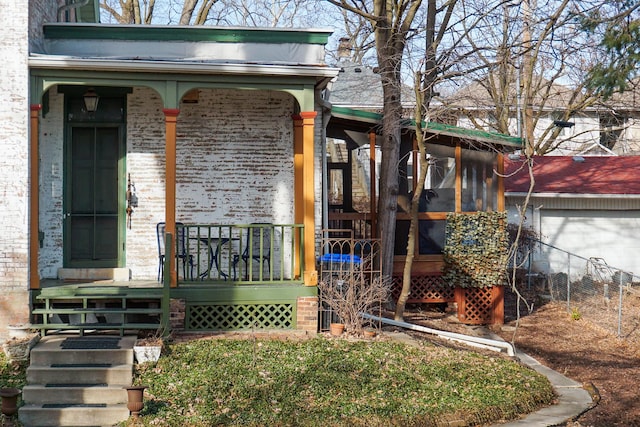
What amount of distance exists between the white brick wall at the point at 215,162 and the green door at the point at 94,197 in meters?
0.21

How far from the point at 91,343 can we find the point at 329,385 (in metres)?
3.01

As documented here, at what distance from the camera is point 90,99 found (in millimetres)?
11984

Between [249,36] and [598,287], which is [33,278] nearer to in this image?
[249,36]

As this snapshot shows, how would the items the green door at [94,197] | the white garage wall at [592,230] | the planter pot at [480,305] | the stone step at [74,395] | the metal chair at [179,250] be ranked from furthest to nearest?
the white garage wall at [592,230], the planter pot at [480,305], the green door at [94,197], the metal chair at [179,250], the stone step at [74,395]

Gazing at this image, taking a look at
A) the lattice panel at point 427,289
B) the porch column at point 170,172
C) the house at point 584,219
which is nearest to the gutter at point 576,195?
the house at point 584,219

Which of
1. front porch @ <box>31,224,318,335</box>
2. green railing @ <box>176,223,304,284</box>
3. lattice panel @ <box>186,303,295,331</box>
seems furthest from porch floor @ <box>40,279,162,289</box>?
lattice panel @ <box>186,303,295,331</box>

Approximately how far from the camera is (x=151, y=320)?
10.9 meters

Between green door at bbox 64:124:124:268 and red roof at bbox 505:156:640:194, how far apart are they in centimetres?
968

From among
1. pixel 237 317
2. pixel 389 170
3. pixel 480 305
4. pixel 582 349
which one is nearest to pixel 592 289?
pixel 480 305

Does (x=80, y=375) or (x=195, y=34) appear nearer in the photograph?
(x=80, y=375)

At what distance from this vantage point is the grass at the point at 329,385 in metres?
8.41

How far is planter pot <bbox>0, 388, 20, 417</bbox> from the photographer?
26.8ft

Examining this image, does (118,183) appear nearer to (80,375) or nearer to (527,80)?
(80,375)

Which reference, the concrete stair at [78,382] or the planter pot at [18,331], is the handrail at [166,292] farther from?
the planter pot at [18,331]
